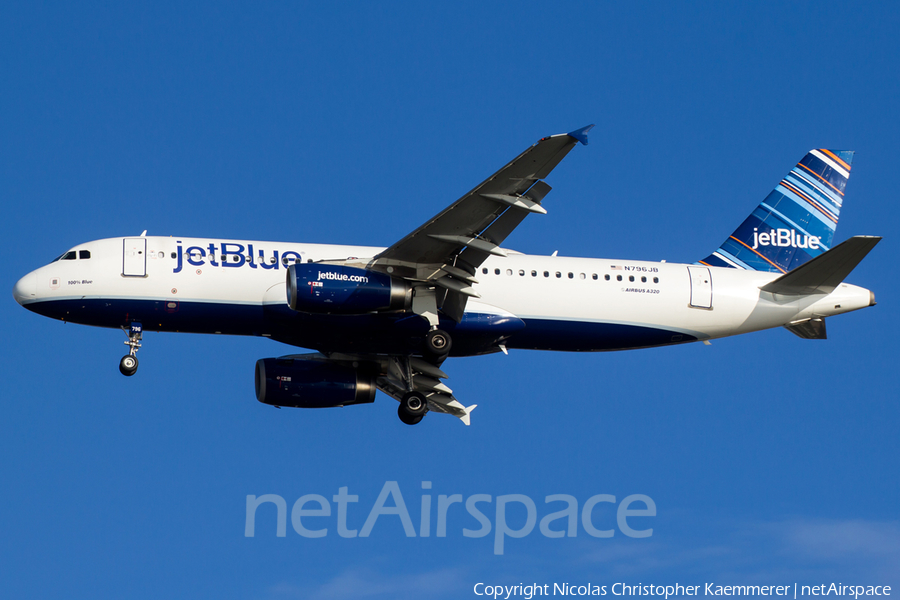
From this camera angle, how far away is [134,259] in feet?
117

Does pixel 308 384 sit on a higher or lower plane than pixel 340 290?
lower

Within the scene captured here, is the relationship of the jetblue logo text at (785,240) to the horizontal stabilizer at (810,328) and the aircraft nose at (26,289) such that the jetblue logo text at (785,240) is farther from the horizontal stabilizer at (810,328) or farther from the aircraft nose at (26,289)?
the aircraft nose at (26,289)

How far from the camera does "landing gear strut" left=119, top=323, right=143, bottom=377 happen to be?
118 ft

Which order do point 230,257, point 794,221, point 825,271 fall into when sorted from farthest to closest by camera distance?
1. point 794,221
2. point 825,271
3. point 230,257

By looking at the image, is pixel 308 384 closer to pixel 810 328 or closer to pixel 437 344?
pixel 437 344

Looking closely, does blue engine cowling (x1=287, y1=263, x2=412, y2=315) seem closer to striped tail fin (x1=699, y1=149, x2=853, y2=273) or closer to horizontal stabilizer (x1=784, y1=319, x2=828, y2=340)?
striped tail fin (x1=699, y1=149, x2=853, y2=273)

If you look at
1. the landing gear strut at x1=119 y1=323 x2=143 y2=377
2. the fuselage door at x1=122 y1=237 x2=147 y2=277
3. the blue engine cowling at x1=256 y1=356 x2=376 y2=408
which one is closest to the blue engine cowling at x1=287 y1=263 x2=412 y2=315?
the fuselage door at x1=122 y1=237 x2=147 y2=277

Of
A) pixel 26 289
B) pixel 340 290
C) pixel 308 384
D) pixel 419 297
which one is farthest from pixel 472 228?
pixel 26 289

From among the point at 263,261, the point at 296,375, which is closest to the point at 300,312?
the point at 263,261

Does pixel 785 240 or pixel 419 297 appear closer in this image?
pixel 419 297

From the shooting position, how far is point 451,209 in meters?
32.6

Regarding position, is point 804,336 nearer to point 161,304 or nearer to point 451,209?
point 451,209

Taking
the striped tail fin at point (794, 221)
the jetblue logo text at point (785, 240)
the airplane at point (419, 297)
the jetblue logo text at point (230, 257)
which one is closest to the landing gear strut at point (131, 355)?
the airplane at point (419, 297)

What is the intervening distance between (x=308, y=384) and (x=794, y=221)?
783 inches
